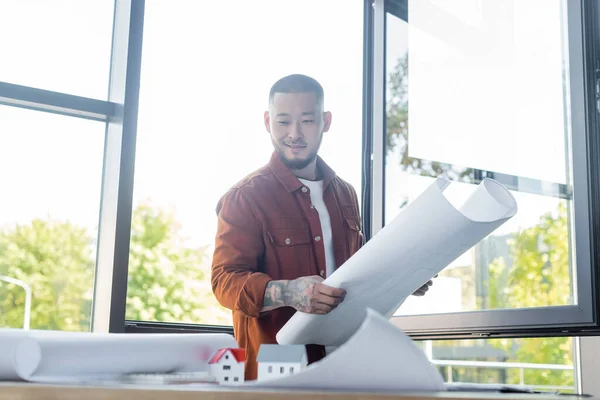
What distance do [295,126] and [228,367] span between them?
122cm

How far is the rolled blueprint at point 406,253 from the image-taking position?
846mm

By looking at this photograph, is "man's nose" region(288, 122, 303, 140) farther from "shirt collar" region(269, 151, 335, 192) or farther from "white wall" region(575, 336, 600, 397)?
"white wall" region(575, 336, 600, 397)

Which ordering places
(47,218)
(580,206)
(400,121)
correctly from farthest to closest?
(400,121), (47,218), (580,206)

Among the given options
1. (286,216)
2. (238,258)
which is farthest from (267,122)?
(238,258)

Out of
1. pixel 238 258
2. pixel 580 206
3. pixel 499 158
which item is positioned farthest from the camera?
pixel 499 158

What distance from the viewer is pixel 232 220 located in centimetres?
169

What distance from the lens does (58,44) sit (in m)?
2.69

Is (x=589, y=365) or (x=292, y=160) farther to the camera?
(x=589, y=365)

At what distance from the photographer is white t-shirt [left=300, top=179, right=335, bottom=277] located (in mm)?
1858

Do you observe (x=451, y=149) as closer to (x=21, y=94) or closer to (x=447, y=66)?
(x=447, y=66)

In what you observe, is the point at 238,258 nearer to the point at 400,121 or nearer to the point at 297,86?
the point at 297,86

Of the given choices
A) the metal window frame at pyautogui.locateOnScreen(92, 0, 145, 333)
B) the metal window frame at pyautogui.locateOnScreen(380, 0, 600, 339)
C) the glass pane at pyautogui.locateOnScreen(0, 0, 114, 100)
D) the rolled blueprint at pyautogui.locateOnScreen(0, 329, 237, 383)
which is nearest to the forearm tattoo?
the rolled blueprint at pyautogui.locateOnScreen(0, 329, 237, 383)

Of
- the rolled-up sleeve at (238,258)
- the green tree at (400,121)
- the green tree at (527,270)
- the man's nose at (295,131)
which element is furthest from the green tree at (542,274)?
the rolled-up sleeve at (238,258)

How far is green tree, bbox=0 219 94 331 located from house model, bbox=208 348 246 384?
1973mm
